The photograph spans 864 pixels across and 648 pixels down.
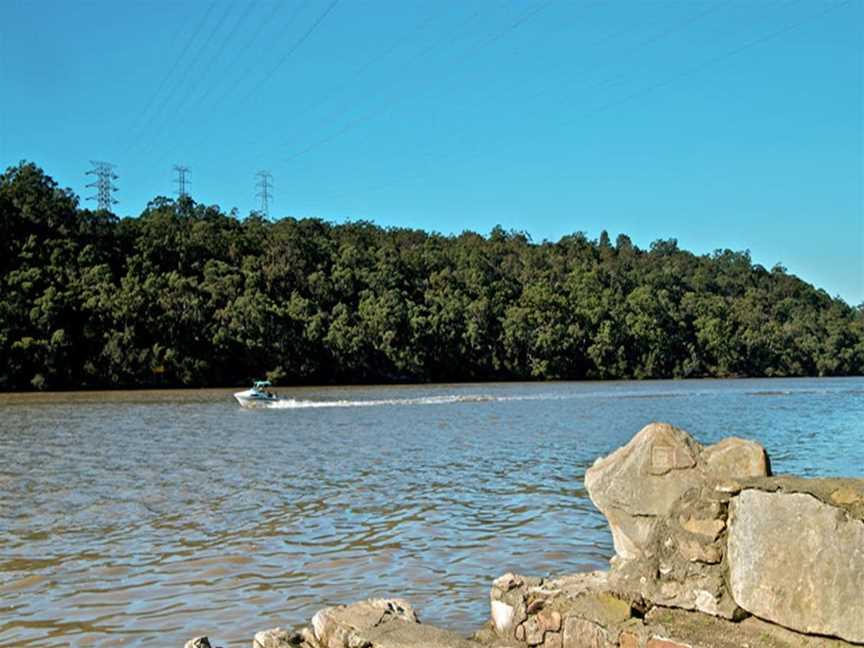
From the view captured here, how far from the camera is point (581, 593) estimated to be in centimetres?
619

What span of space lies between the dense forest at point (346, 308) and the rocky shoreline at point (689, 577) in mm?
69024

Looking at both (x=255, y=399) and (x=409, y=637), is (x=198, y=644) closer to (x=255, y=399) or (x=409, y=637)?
(x=409, y=637)

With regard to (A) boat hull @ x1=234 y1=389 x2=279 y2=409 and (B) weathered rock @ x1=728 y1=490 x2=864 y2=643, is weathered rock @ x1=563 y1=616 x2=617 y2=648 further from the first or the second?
(A) boat hull @ x1=234 y1=389 x2=279 y2=409

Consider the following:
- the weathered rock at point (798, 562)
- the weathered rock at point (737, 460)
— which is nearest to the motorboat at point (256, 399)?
the weathered rock at point (737, 460)

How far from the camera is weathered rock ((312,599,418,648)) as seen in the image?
6480 millimetres

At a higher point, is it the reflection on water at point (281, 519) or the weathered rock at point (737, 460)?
the weathered rock at point (737, 460)

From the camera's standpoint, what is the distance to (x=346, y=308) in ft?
309

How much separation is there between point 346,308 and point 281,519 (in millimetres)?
81286

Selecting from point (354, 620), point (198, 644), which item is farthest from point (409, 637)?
point (198, 644)

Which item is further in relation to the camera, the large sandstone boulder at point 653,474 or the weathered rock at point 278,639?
the weathered rock at point 278,639

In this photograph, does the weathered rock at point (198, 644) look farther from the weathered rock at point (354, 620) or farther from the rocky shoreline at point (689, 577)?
the weathered rock at point (354, 620)

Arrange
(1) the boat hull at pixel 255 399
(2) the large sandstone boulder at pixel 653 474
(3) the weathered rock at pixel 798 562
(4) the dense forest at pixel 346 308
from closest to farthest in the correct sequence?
(3) the weathered rock at pixel 798 562 → (2) the large sandstone boulder at pixel 653 474 → (1) the boat hull at pixel 255 399 → (4) the dense forest at pixel 346 308

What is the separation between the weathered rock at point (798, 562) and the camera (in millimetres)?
4730

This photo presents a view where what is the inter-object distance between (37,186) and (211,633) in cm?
8667
